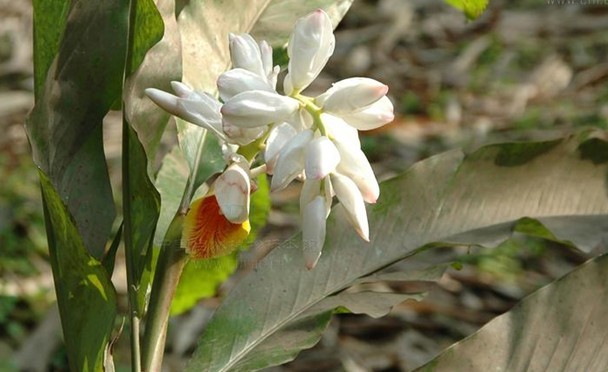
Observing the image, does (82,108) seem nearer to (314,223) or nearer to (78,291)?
(78,291)

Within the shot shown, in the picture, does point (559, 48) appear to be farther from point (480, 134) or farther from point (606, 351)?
point (606, 351)

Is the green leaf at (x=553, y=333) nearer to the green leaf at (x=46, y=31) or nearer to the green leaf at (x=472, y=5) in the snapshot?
the green leaf at (x=472, y=5)

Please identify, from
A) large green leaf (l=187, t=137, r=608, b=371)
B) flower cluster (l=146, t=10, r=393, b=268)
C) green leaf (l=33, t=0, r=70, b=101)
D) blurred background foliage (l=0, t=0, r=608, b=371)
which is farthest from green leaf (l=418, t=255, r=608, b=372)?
green leaf (l=33, t=0, r=70, b=101)

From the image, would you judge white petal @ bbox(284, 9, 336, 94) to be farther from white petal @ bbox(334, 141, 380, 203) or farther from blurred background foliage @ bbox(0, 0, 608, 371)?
blurred background foliage @ bbox(0, 0, 608, 371)

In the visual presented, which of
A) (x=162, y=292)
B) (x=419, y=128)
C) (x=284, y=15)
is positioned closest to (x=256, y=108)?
(x=162, y=292)

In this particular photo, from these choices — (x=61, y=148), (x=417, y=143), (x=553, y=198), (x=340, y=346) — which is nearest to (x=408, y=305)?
(x=340, y=346)

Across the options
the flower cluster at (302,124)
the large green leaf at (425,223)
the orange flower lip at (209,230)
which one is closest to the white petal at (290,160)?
the flower cluster at (302,124)
